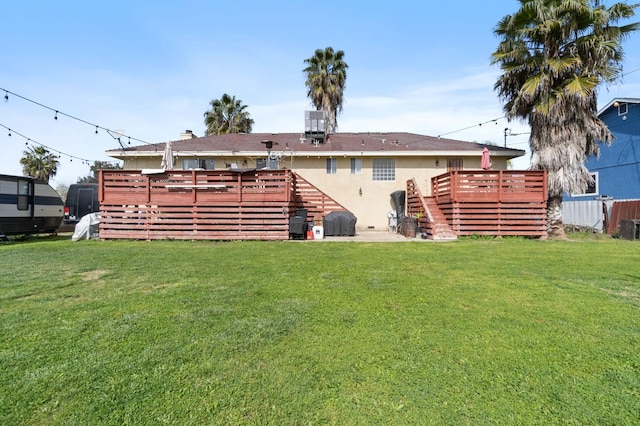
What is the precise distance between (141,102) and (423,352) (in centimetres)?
1825

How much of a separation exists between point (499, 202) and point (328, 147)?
7.91m

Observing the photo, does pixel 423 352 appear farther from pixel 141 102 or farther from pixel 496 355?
pixel 141 102

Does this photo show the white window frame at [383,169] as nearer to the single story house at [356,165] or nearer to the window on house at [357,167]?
the single story house at [356,165]

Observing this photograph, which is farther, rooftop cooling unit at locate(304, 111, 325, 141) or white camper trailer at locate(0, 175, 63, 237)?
rooftop cooling unit at locate(304, 111, 325, 141)

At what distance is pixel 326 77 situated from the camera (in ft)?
79.3

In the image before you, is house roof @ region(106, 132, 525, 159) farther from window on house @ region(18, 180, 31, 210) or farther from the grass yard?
the grass yard

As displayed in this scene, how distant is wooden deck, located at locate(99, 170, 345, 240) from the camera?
11.4 m

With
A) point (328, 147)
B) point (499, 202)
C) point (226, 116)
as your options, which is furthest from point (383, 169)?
point (226, 116)

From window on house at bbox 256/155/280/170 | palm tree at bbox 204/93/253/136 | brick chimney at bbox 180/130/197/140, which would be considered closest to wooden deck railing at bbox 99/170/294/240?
window on house at bbox 256/155/280/170

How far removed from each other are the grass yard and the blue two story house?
12157 mm

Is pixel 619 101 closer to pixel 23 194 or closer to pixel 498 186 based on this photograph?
pixel 498 186

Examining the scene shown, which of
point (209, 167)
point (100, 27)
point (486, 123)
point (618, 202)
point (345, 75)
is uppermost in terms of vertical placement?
point (345, 75)

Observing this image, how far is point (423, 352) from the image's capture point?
2.60m

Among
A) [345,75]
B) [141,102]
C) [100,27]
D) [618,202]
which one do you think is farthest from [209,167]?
[618,202]
